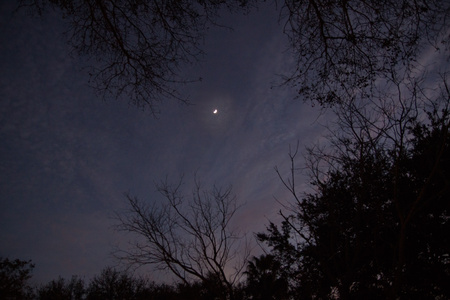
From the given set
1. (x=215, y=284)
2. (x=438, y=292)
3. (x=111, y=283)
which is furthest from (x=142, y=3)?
(x=111, y=283)

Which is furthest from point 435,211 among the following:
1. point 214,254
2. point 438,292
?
point 214,254

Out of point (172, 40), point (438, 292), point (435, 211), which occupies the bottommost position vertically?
point (438, 292)

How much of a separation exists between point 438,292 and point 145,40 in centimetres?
1569

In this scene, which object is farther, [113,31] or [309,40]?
[309,40]

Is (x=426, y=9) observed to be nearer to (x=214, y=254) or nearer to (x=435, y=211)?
(x=214, y=254)

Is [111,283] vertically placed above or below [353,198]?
above

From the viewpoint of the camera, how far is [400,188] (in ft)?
36.0

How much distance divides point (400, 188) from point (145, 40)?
12.3 meters

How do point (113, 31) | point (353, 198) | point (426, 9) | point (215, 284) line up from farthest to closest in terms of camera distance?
point (353, 198), point (215, 284), point (113, 31), point (426, 9)

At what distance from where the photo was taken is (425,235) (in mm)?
11414

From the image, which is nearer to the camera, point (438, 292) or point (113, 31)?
point (113, 31)

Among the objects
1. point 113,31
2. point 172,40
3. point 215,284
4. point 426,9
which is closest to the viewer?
point 426,9

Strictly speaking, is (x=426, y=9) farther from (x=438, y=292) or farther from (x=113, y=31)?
(x=438, y=292)

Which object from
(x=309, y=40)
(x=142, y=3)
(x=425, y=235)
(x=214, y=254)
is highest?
(x=142, y=3)
